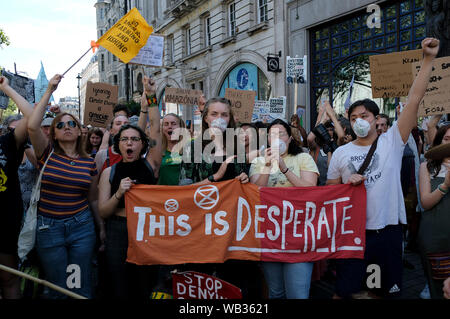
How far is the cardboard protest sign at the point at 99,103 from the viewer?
6.52 meters

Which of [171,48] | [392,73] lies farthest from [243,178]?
[171,48]

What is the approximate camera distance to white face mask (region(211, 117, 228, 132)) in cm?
319

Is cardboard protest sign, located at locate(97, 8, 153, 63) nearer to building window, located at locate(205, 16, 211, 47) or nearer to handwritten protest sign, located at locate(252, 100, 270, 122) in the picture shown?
handwritten protest sign, located at locate(252, 100, 270, 122)

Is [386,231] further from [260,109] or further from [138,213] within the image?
[260,109]

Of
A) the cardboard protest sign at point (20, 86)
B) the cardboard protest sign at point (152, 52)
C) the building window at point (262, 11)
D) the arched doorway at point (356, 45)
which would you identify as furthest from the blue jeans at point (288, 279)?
the building window at point (262, 11)

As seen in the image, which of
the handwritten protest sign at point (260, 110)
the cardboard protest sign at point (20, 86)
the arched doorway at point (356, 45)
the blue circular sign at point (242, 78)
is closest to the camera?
the cardboard protest sign at point (20, 86)

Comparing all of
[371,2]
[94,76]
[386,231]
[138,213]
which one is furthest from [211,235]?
[94,76]

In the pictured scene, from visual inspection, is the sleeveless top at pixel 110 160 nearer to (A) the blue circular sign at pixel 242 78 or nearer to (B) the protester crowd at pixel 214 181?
(B) the protester crowd at pixel 214 181

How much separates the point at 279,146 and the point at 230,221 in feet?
2.61

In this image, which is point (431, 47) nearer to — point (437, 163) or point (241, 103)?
point (437, 163)

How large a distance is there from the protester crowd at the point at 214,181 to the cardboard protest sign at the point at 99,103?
128 inches

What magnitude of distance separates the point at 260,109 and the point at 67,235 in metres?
7.30

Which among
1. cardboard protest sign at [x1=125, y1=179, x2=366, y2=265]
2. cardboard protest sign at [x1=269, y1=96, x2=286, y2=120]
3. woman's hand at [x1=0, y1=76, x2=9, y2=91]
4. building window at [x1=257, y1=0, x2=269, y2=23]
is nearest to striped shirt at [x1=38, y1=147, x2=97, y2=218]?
cardboard protest sign at [x1=125, y1=179, x2=366, y2=265]

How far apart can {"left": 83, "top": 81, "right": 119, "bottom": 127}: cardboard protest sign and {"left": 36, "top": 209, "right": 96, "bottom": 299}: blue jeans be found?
3807 millimetres
